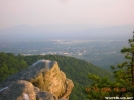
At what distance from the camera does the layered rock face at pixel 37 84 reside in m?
8.18

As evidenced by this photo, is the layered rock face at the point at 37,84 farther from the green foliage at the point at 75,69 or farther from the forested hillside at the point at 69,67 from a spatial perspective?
the green foliage at the point at 75,69

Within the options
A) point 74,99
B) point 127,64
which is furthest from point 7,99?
point 74,99

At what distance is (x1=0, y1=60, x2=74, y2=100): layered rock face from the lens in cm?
818

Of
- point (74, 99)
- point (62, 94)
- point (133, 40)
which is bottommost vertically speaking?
point (74, 99)

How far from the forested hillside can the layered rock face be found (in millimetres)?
32460

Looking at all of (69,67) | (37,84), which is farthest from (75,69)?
(37,84)

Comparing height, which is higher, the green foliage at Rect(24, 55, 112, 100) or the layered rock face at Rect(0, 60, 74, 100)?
the layered rock face at Rect(0, 60, 74, 100)

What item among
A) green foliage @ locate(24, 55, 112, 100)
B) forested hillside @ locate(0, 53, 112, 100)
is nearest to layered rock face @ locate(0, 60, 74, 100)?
forested hillside @ locate(0, 53, 112, 100)

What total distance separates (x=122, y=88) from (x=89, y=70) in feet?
201

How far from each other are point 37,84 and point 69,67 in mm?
58285

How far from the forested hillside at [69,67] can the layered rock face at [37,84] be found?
106 feet

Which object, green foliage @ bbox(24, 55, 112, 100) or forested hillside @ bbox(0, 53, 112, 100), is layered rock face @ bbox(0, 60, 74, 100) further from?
green foliage @ bbox(24, 55, 112, 100)

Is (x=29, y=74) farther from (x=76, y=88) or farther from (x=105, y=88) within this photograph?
(x=76, y=88)

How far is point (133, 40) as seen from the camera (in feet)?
42.5
